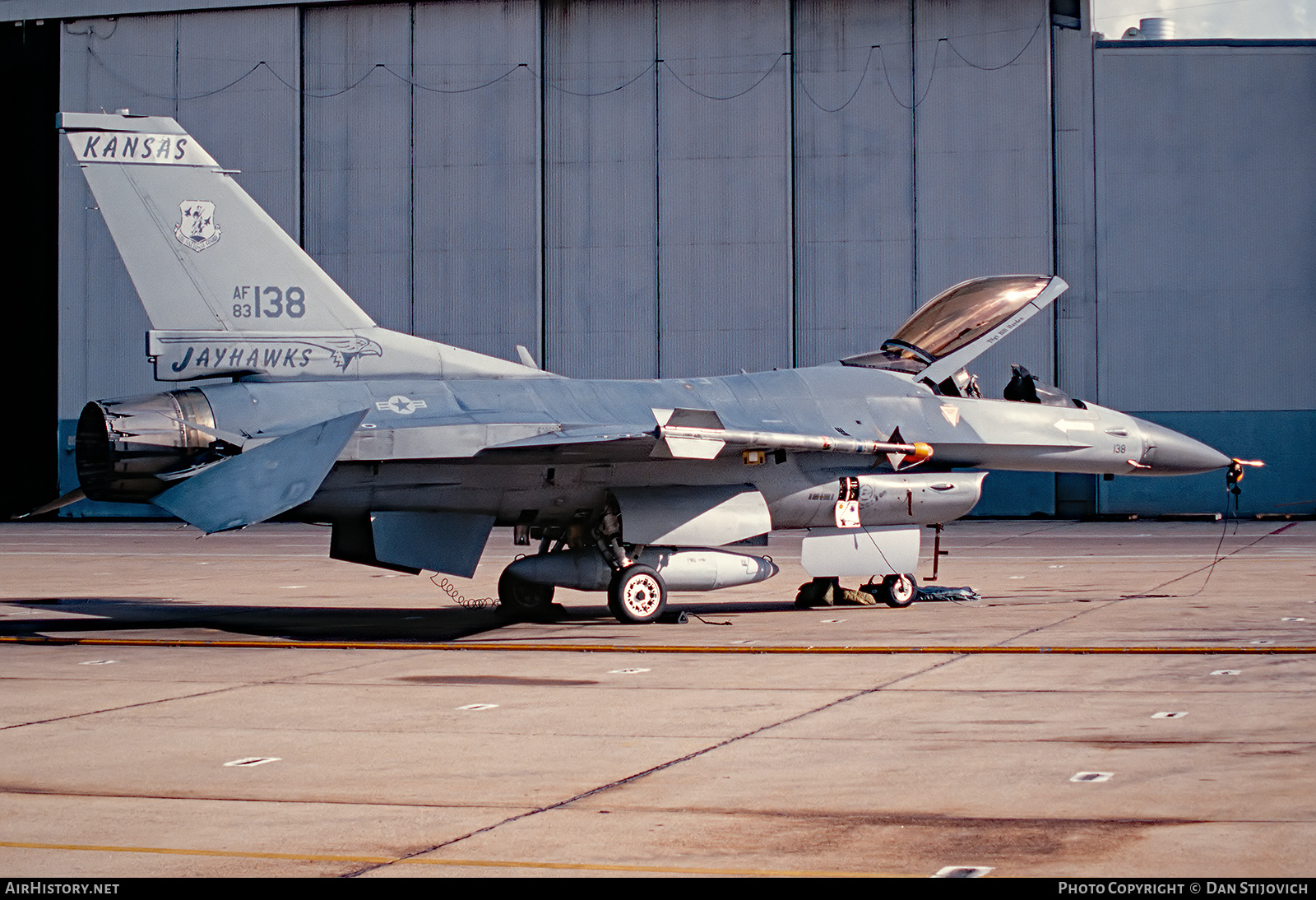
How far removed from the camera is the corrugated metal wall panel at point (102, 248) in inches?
1625

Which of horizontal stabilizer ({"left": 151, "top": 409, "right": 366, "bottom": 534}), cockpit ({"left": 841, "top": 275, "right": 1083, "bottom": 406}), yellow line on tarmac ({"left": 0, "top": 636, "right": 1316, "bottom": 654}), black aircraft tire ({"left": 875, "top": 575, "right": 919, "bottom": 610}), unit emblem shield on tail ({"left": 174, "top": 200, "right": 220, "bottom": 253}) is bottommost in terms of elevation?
yellow line on tarmac ({"left": 0, "top": 636, "right": 1316, "bottom": 654})

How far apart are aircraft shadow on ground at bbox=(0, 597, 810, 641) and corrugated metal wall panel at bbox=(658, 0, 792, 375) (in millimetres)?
21578

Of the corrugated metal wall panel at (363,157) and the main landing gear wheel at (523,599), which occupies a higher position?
the corrugated metal wall panel at (363,157)

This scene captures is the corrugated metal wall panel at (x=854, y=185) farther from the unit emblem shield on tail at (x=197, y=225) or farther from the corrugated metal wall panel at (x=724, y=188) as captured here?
the unit emblem shield on tail at (x=197, y=225)

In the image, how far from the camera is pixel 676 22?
3919cm

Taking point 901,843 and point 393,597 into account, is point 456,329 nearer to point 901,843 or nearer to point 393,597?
point 393,597

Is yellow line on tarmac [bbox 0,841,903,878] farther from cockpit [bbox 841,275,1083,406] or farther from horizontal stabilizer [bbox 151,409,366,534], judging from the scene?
cockpit [bbox 841,275,1083,406]

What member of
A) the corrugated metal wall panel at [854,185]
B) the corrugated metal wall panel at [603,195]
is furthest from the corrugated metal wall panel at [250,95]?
the corrugated metal wall panel at [854,185]

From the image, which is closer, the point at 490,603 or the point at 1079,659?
the point at 1079,659

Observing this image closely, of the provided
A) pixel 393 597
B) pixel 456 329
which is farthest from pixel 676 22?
pixel 393 597

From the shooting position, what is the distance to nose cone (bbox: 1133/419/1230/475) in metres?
17.1

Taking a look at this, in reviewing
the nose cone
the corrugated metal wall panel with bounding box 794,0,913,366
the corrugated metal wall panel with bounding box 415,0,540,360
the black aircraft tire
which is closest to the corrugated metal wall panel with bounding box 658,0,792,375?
the corrugated metal wall panel with bounding box 794,0,913,366

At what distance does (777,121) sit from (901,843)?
34.7 m

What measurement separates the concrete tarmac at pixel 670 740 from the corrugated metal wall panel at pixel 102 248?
26828mm
